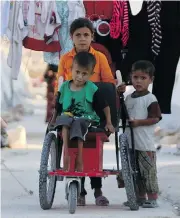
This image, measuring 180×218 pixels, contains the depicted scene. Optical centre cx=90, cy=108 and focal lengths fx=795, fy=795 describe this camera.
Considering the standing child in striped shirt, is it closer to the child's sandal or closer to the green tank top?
the child's sandal

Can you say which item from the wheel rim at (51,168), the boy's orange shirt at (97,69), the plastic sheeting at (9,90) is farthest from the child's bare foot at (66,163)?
the plastic sheeting at (9,90)

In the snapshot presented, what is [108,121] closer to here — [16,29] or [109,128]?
[109,128]

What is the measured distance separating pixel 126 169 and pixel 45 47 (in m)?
2.91

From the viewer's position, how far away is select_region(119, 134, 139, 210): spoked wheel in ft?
19.7

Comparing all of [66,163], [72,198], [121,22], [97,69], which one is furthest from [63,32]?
[72,198]

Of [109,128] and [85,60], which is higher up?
[85,60]

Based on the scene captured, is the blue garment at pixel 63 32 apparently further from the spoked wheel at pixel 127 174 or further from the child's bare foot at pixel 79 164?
the child's bare foot at pixel 79 164

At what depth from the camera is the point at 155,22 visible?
8.46 meters

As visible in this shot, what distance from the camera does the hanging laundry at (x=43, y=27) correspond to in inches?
336

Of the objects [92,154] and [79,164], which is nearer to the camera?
[79,164]

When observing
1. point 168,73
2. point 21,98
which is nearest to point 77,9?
point 168,73

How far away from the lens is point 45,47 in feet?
28.2

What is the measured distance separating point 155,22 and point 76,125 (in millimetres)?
2886

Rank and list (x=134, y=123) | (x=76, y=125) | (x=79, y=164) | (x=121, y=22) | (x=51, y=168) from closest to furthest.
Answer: (x=76, y=125), (x=79, y=164), (x=51, y=168), (x=134, y=123), (x=121, y=22)
